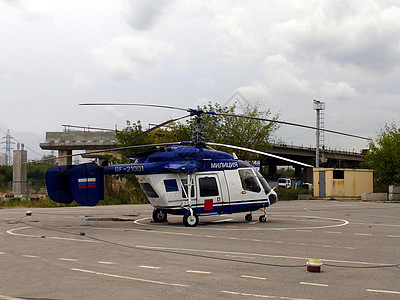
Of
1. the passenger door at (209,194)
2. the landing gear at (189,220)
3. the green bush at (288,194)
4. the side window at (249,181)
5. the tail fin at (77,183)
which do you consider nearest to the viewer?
the tail fin at (77,183)

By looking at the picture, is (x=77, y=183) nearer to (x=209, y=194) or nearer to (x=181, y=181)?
(x=181, y=181)

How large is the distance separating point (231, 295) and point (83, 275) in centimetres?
311

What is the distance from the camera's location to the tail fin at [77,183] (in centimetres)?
1688

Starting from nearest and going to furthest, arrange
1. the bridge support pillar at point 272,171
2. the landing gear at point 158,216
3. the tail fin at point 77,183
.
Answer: the tail fin at point 77,183, the landing gear at point 158,216, the bridge support pillar at point 272,171

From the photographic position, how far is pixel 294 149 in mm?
86375

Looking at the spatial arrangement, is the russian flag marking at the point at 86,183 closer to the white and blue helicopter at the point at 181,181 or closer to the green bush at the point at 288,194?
the white and blue helicopter at the point at 181,181

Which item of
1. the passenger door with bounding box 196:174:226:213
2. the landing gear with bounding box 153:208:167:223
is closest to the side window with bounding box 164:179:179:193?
the passenger door with bounding box 196:174:226:213

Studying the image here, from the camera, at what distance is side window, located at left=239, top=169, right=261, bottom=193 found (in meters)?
18.8

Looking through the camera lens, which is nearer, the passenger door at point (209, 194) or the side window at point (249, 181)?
the passenger door at point (209, 194)

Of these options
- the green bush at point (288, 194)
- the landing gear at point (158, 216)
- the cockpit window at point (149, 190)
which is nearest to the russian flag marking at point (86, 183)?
the cockpit window at point (149, 190)

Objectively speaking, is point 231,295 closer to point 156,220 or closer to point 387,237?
point 387,237

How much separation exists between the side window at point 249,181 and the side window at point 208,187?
1345mm

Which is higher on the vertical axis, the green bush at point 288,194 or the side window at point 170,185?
the side window at point 170,185

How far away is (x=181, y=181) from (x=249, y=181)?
10.3ft
